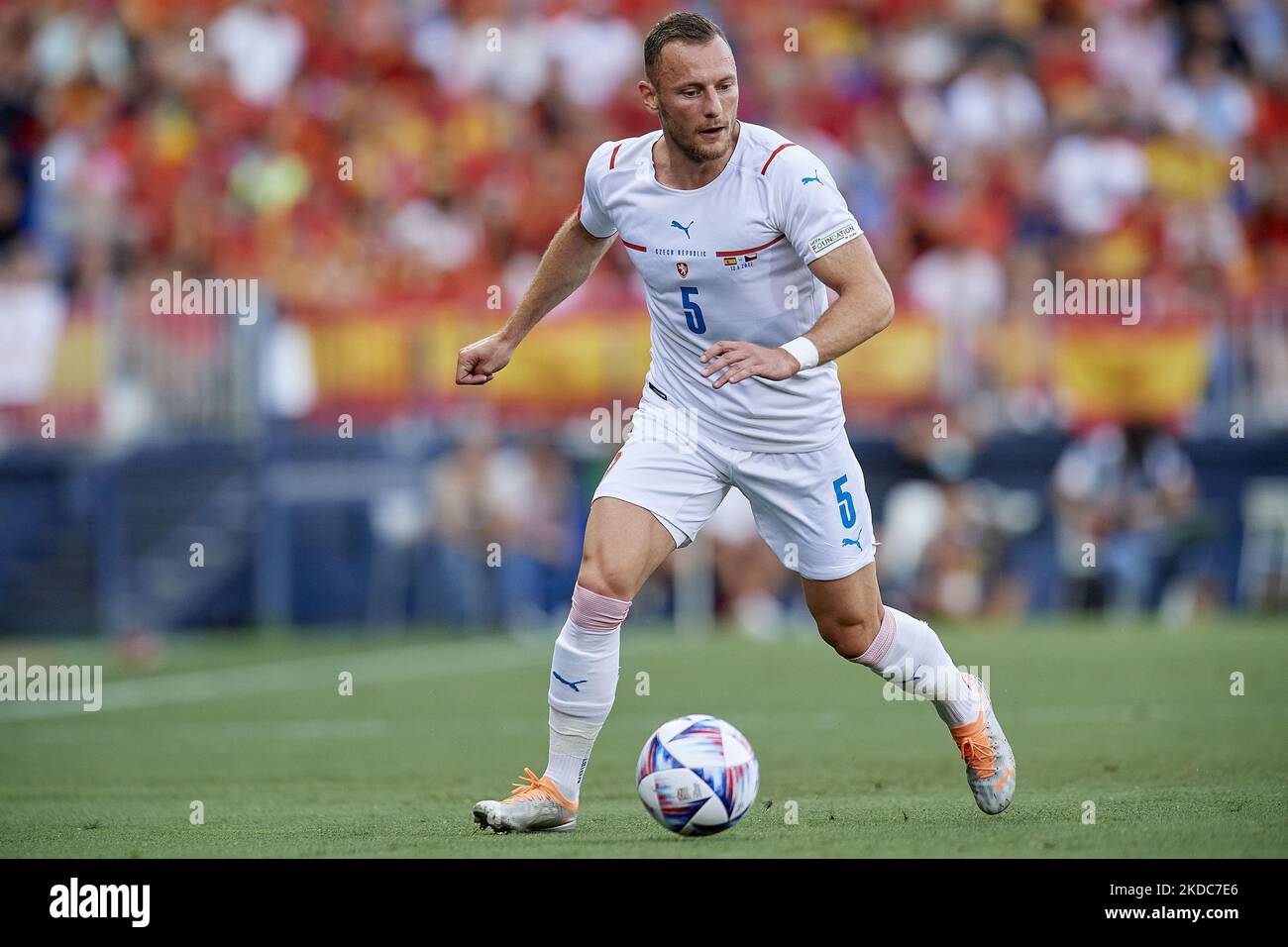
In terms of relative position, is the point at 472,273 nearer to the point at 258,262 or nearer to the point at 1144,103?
the point at 258,262

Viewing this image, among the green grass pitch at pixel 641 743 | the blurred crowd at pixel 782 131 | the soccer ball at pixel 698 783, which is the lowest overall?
the green grass pitch at pixel 641 743

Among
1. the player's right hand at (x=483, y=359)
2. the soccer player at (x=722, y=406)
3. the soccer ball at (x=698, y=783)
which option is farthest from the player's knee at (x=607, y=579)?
the player's right hand at (x=483, y=359)

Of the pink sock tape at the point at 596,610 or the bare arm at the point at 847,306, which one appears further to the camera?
the pink sock tape at the point at 596,610

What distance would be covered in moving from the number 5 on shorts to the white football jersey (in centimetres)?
16

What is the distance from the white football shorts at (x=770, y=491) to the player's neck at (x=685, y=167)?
36.6 inches

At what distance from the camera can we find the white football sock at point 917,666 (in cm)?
713

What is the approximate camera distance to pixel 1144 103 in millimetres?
20016

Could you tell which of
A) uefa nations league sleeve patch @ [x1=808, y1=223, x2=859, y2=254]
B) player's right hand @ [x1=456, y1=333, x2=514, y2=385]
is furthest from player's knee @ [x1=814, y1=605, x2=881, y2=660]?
player's right hand @ [x1=456, y1=333, x2=514, y2=385]

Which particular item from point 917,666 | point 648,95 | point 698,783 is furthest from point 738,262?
point 698,783

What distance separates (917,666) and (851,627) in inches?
12.9

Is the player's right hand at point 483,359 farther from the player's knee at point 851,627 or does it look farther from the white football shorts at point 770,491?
the player's knee at point 851,627

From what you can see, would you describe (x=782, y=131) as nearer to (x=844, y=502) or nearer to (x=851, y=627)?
(x=844, y=502)

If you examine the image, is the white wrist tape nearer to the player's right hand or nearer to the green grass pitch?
the player's right hand

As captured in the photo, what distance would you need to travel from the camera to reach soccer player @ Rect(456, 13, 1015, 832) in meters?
6.65
